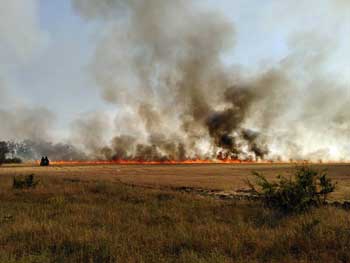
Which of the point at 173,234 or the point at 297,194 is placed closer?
the point at 173,234

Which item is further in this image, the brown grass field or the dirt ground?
the dirt ground

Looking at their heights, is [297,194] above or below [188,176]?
above

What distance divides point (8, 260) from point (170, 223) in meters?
5.46

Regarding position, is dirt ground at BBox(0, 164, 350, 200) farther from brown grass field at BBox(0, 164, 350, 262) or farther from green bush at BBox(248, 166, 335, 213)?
brown grass field at BBox(0, 164, 350, 262)

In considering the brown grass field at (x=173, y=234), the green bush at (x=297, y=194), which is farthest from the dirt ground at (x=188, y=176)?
the brown grass field at (x=173, y=234)

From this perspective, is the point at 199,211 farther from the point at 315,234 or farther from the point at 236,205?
the point at 315,234

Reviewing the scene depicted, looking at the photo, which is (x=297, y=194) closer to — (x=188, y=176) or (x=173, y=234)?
(x=173, y=234)

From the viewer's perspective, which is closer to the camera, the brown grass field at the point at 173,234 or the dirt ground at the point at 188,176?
the brown grass field at the point at 173,234

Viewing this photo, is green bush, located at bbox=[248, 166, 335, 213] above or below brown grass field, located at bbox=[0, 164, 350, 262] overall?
above

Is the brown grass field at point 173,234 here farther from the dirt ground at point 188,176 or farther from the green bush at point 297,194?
the dirt ground at point 188,176

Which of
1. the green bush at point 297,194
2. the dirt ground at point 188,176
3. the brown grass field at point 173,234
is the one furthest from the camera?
the dirt ground at point 188,176

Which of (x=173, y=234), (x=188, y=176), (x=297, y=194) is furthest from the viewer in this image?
(x=188, y=176)

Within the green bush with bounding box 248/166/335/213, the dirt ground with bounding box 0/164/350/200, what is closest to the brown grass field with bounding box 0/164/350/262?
the green bush with bounding box 248/166/335/213

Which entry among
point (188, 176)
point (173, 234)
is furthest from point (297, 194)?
point (188, 176)
